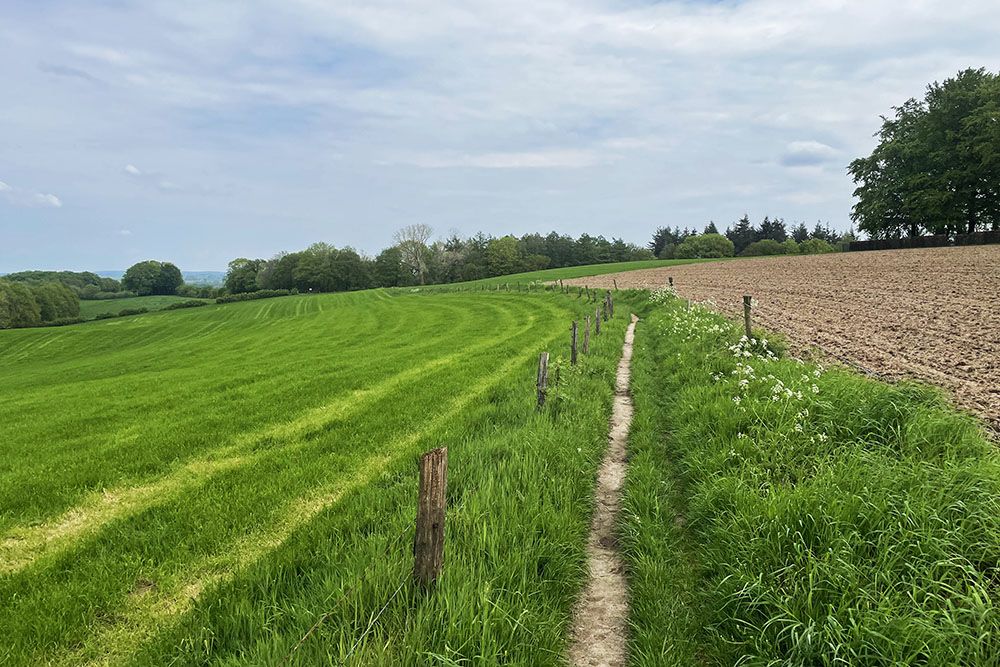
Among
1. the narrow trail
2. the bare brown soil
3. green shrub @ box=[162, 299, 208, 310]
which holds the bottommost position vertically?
the narrow trail

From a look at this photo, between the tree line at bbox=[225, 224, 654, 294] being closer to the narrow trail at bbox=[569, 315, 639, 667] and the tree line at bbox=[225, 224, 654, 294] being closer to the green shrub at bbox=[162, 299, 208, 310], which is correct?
the green shrub at bbox=[162, 299, 208, 310]

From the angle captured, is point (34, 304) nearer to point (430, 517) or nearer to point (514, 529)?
point (514, 529)

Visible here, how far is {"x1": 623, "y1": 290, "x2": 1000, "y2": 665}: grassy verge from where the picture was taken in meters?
3.41

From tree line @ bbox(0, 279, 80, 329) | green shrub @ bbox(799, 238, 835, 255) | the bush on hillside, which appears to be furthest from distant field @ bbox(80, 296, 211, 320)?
green shrub @ bbox(799, 238, 835, 255)

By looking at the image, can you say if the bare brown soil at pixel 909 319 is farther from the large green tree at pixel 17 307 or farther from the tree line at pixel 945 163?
the large green tree at pixel 17 307

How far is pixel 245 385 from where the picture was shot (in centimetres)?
1476

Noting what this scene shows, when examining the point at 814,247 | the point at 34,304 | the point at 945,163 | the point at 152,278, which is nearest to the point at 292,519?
the point at 945,163

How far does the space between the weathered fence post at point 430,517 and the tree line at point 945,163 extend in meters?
70.7

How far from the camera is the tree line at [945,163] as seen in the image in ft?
171

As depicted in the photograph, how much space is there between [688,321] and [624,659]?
46.3 ft

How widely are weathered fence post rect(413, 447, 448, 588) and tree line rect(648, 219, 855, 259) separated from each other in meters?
111

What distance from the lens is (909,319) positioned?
53.5 ft

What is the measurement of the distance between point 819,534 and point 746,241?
5434 inches

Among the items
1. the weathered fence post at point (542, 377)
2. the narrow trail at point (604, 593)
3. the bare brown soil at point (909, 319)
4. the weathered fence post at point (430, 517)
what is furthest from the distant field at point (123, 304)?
the weathered fence post at point (430, 517)
